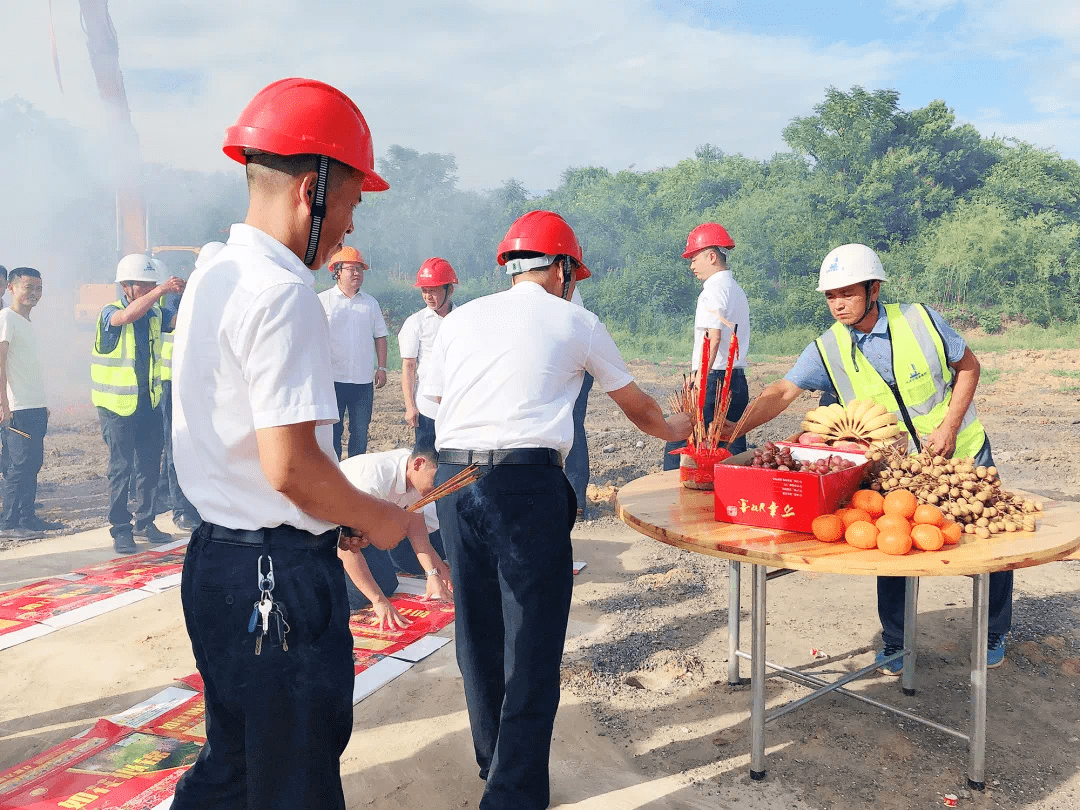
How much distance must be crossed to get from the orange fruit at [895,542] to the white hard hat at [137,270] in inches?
220

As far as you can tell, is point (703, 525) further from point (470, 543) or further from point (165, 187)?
point (165, 187)

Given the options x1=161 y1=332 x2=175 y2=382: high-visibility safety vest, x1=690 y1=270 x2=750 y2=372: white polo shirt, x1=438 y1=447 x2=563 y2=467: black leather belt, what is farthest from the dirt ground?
x1=690 y1=270 x2=750 y2=372: white polo shirt

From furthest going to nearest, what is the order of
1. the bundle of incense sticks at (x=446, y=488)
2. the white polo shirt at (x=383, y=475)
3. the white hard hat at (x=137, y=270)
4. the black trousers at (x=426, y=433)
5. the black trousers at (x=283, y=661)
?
the white hard hat at (x=137, y=270) → the black trousers at (x=426, y=433) → the white polo shirt at (x=383, y=475) → the bundle of incense sticks at (x=446, y=488) → the black trousers at (x=283, y=661)

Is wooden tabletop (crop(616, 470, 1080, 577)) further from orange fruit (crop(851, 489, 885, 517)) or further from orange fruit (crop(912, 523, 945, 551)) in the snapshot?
orange fruit (crop(851, 489, 885, 517))

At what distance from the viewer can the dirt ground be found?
9.34 feet

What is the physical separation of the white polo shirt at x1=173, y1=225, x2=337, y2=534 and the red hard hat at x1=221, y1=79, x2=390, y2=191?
185 mm

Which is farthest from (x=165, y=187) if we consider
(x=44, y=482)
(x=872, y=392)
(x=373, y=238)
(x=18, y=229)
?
(x=872, y=392)

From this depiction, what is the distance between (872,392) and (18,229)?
18.2 meters

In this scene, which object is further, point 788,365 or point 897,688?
point 788,365

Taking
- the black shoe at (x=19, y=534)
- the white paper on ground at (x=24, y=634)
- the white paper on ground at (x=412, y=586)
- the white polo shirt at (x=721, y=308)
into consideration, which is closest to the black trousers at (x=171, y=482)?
the black shoe at (x=19, y=534)

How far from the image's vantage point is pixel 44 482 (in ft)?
29.5

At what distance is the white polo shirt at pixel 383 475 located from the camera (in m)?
3.67

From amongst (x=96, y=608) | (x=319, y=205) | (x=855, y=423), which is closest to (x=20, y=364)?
(x=96, y=608)

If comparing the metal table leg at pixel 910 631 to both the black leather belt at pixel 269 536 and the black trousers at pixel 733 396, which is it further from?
the black leather belt at pixel 269 536
